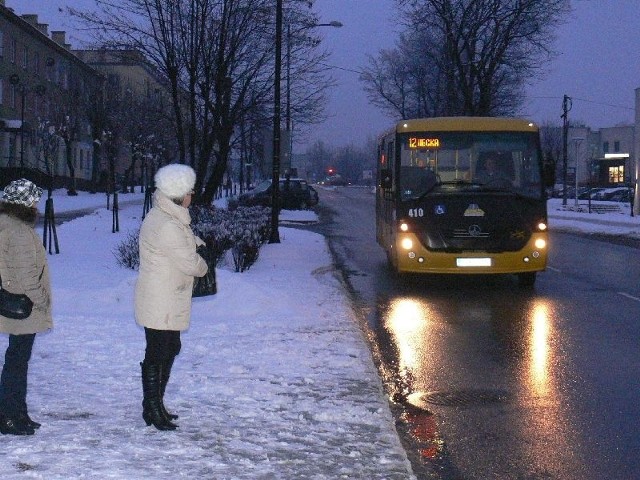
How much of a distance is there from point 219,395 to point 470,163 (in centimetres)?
897

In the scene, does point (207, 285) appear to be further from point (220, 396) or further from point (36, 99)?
point (36, 99)

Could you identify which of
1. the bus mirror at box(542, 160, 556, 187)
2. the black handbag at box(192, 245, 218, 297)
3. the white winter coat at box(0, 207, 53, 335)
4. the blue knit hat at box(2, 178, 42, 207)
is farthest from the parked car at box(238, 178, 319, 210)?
the white winter coat at box(0, 207, 53, 335)

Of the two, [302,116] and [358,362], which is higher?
[302,116]

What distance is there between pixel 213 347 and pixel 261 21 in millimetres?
14677

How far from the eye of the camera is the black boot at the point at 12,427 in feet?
18.8

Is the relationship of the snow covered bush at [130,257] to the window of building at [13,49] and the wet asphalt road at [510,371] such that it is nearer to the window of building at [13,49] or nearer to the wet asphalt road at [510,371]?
the wet asphalt road at [510,371]

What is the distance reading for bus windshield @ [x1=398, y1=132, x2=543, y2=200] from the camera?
14.8 metres

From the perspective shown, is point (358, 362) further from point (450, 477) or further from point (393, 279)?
point (393, 279)

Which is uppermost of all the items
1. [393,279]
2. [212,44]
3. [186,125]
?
[212,44]

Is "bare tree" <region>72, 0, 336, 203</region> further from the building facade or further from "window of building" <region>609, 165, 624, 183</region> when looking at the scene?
"window of building" <region>609, 165, 624, 183</region>

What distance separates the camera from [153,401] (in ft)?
19.4

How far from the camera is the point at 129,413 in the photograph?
6367 mm

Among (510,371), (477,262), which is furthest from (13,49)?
(510,371)

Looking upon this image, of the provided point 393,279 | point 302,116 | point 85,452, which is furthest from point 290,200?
point 85,452
